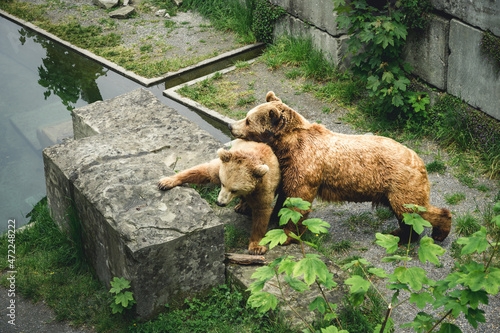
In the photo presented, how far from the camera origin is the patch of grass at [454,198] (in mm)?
5961

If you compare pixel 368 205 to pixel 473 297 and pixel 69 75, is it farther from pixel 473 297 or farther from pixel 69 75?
pixel 69 75

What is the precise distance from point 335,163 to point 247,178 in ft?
2.97

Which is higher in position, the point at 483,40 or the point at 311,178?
the point at 483,40

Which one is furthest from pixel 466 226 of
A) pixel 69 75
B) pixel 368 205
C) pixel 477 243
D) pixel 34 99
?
pixel 69 75

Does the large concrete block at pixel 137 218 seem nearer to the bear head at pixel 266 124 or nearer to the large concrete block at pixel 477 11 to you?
the bear head at pixel 266 124

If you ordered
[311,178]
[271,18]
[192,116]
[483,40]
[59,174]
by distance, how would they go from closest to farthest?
[311,178] < [59,174] < [483,40] < [192,116] < [271,18]

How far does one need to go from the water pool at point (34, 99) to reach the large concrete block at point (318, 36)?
2350 mm

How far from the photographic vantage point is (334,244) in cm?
536

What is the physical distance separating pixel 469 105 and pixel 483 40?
87 cm

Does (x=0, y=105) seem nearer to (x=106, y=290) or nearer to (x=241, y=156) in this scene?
(x=106, y=290)

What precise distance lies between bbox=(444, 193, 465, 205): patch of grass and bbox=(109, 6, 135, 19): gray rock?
8355 millimetres

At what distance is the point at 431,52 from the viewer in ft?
24.1

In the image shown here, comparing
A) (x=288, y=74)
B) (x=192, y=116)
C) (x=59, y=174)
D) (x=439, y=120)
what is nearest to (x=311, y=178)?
(x=59, y=174)

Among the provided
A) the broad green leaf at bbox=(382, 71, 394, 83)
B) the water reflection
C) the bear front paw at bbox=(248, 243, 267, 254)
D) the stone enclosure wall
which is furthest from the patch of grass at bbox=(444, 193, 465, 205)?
the water reflection
